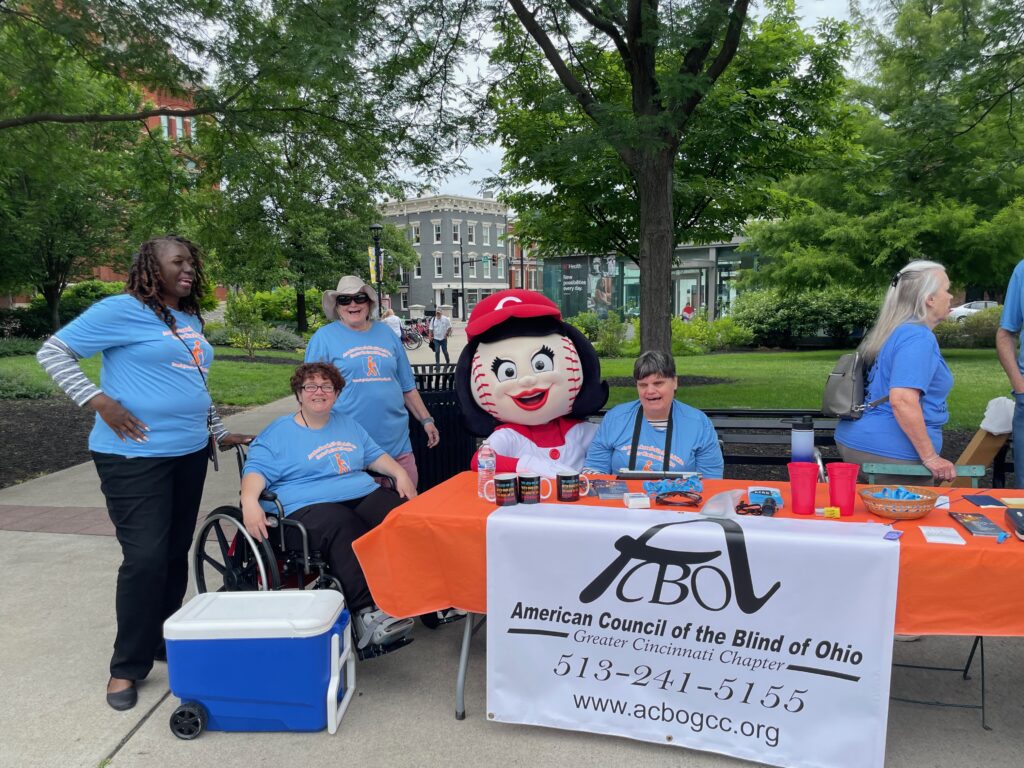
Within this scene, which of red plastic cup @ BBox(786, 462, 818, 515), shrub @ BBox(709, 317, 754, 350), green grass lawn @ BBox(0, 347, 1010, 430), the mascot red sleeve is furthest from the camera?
shrub @ BBox(709, 317, 754, 350)

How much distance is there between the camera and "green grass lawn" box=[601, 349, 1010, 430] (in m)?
9.88

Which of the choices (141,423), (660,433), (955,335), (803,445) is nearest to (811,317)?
(955,335)

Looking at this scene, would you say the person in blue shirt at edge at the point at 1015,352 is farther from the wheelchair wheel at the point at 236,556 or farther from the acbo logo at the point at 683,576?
the wheelchair wheel at the point at 236,556

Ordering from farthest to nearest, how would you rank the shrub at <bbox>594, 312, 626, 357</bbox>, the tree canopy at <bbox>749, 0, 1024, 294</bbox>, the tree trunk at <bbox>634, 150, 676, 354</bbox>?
the shrub at <bbox>594, 312, 626, 357</bbox> < the tree trunk at <bbox>634, 150, 676, 354</bbox> < the tree canopy at <bbox>749, 0, 1024, 294</bbox>

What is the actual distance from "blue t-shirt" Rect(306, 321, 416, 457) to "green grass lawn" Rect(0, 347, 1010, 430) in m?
5.92

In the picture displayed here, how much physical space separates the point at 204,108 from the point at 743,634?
5.72 m

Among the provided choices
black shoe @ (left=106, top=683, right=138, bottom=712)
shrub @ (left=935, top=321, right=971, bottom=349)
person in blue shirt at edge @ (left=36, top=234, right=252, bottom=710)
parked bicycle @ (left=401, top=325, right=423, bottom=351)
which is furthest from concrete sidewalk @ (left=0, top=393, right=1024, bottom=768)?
parked bicycle @ (left=401, top=325, right=423, bottom=351)

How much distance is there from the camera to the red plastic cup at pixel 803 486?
2.76 m

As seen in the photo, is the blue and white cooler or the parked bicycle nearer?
the blue and white cooler

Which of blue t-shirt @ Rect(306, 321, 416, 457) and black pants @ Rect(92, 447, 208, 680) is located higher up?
blue t-shirt @ Rect(306, 321, 416, 457)

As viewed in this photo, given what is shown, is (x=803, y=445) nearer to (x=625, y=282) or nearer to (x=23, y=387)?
(x=23, y=387)

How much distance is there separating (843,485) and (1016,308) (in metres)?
2.02

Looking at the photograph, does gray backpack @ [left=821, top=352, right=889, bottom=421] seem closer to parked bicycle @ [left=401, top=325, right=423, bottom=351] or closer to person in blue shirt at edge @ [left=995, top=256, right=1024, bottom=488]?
person in blue shirt at edge @ [left=995, top=256, right=1024, bottom=488]

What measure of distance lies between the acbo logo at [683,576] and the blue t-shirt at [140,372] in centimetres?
185
